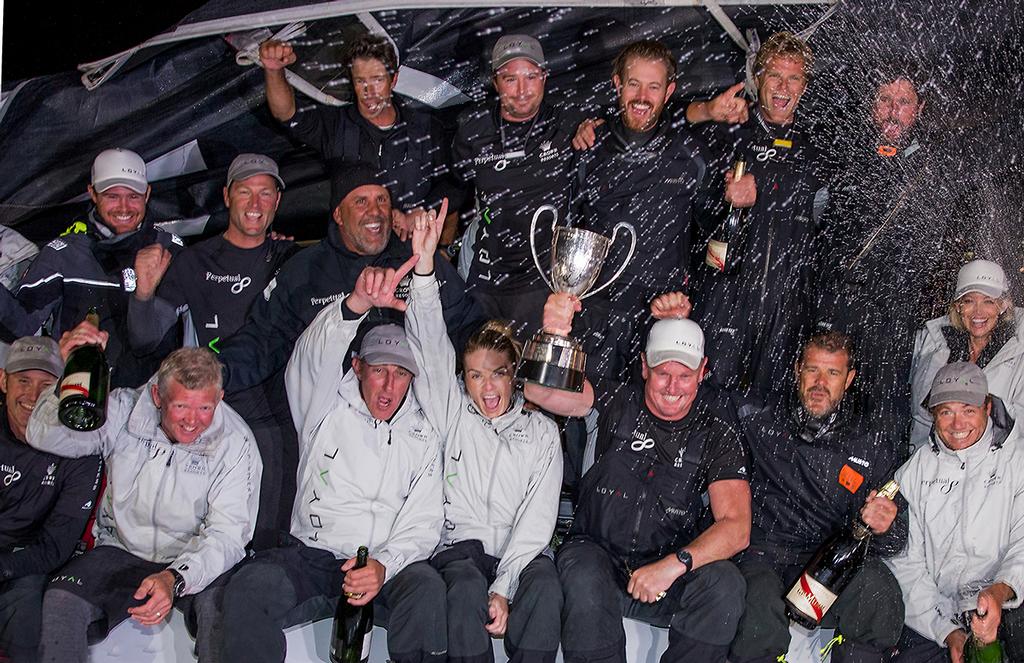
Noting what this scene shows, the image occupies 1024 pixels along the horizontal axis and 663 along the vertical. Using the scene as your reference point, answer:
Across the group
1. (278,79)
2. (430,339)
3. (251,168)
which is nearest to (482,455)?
(430,339)

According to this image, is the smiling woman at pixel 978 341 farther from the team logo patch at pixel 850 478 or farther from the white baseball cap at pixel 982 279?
the team logo patch at pixel 850 478

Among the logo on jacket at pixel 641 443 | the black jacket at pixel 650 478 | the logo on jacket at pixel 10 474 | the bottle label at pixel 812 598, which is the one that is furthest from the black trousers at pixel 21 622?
the bottle label at pixel 812 598

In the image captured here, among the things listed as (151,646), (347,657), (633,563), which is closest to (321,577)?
(347,657)

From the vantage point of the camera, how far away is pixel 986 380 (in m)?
4.57

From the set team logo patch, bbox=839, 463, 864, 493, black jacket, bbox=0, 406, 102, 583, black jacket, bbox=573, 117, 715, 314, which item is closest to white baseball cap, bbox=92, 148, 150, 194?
black jacket, bbox=0, 406, 102, 583

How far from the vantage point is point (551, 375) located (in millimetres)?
4082

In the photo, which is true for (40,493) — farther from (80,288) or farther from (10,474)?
(80,288)

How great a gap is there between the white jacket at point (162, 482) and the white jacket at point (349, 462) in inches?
9.3

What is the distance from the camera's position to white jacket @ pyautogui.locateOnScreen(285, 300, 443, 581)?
433 cm

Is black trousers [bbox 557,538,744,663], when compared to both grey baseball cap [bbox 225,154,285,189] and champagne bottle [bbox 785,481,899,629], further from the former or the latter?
grey baseball cap [bbox 225,154,285,189]

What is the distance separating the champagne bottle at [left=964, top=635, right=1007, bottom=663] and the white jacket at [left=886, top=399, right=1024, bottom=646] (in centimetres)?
15

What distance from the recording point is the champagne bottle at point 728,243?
4668mm

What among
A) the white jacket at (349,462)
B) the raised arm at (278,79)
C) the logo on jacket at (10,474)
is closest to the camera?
the white jacket at (349,462)

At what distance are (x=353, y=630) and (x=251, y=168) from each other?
2087mm
